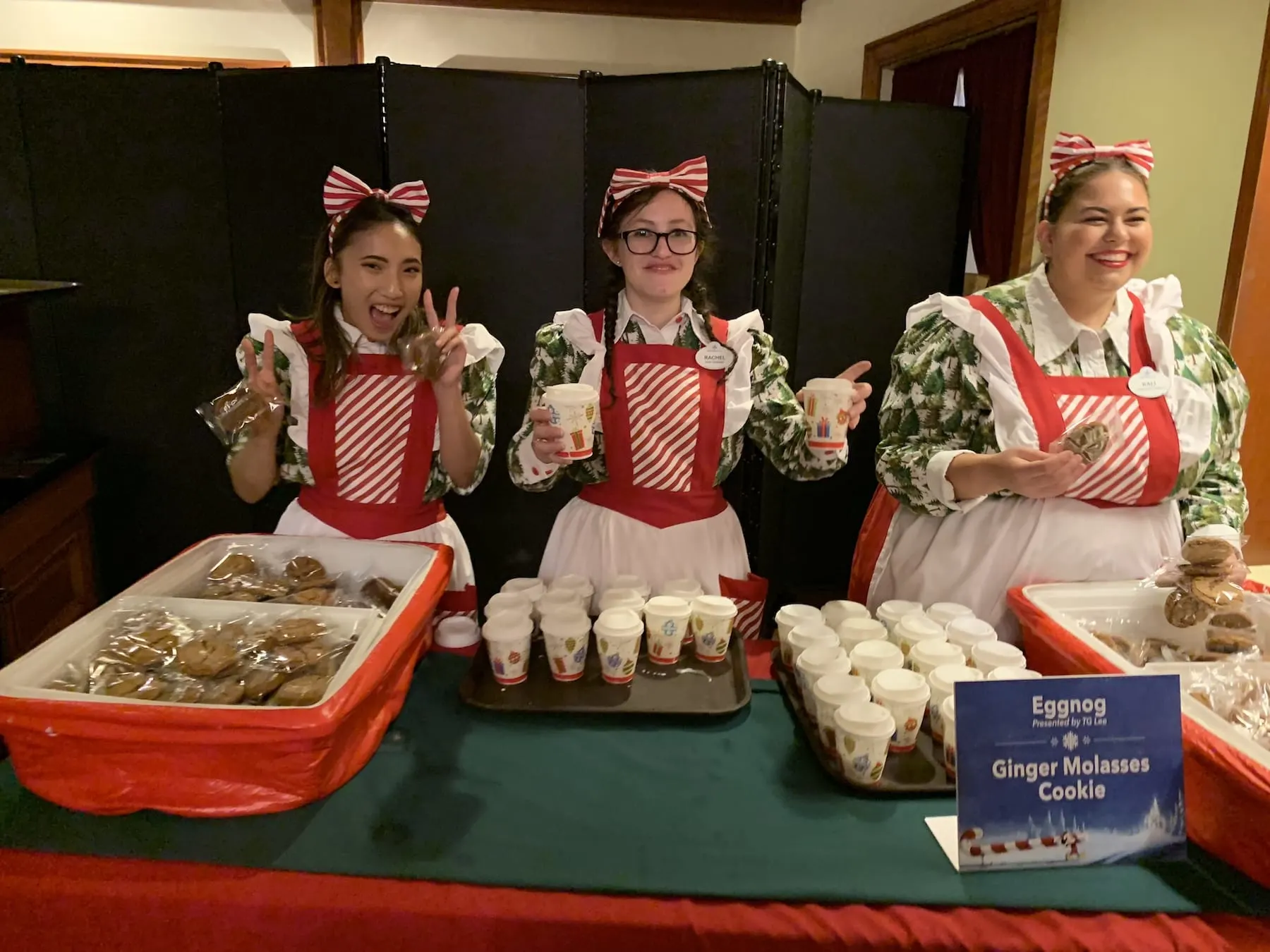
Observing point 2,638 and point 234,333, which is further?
point 234,333

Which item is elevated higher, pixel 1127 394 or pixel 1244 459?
pixel 1127 394

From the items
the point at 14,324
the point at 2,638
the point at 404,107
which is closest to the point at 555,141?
the point at 404,107

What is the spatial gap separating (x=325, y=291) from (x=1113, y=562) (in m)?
1.63

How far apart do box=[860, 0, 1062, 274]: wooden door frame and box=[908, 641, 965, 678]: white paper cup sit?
284 centimetres

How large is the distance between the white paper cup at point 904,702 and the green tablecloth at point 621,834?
0.09 m

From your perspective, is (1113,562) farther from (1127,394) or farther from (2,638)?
(2,638)

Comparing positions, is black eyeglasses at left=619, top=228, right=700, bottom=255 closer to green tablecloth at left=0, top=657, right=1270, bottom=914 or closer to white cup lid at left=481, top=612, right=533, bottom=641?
white cup lid at left=481, top=612, right=533, bottom=641

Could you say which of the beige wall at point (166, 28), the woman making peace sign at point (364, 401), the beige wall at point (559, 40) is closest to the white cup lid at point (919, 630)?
the woman making peace sign at point (364, 401)

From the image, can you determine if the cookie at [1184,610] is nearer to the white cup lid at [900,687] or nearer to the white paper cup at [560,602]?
the white cup lid at [900,687]

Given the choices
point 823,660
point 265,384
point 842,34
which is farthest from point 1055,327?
point 842,34

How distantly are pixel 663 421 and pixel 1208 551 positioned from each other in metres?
0.98

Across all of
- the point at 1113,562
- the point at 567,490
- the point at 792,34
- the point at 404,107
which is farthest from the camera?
the point at 792,34

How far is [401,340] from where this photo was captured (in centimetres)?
170

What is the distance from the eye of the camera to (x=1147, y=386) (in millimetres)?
1543
